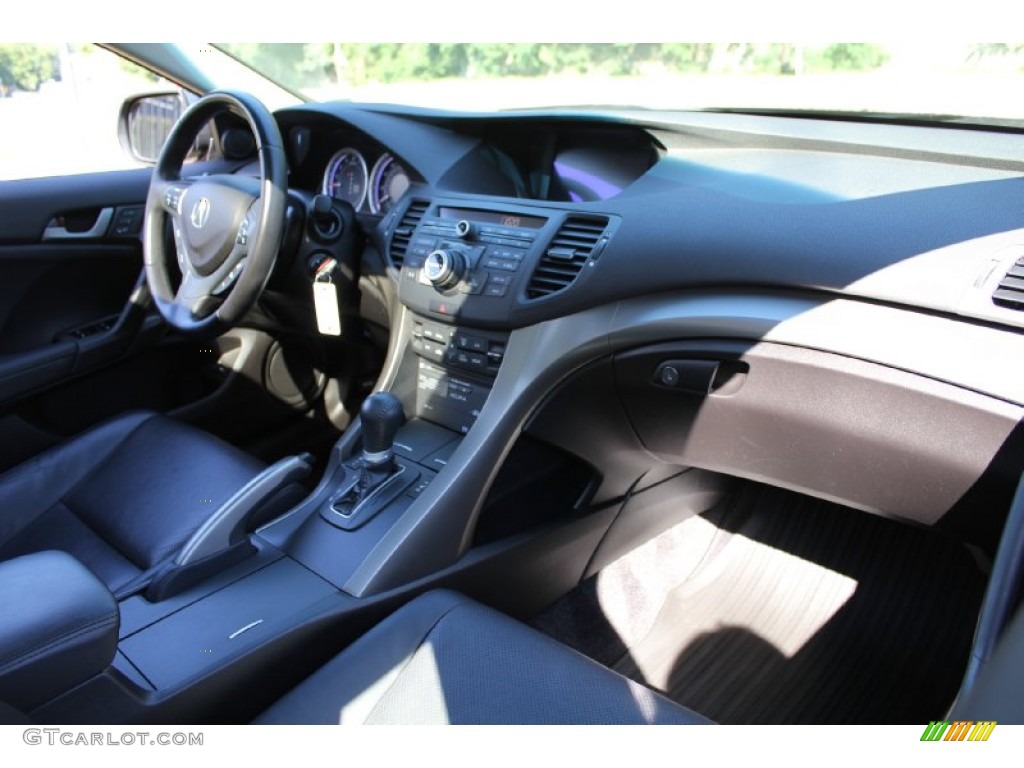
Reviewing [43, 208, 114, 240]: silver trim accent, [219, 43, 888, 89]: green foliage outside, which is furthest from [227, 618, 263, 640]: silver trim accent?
[43, 208, 114, 240]: silver trim accent

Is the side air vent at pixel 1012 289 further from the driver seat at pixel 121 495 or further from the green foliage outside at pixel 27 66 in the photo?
the green foliage outside at pixel 27 66

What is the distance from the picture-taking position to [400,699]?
107 cm

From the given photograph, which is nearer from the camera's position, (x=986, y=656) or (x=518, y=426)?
(x=986, y=656)

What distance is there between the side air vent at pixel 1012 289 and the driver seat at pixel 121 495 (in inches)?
49.7

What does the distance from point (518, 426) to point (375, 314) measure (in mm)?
640

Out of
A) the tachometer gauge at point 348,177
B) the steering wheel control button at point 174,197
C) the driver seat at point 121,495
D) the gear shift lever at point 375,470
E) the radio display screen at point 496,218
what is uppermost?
the radio display screen at point 496,218

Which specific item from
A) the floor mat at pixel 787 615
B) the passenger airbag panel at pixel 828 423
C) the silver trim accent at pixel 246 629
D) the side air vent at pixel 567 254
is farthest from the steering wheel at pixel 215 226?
the floor mat at pixel 787 615

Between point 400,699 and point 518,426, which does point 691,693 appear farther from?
point 400,699

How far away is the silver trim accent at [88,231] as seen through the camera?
2129mm

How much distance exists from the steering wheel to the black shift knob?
384 millimetres

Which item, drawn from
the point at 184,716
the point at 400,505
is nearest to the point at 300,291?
the point at 400,505

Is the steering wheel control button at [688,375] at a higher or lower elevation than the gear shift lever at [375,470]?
higher

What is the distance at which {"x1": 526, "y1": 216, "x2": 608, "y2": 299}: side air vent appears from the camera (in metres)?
1.47
